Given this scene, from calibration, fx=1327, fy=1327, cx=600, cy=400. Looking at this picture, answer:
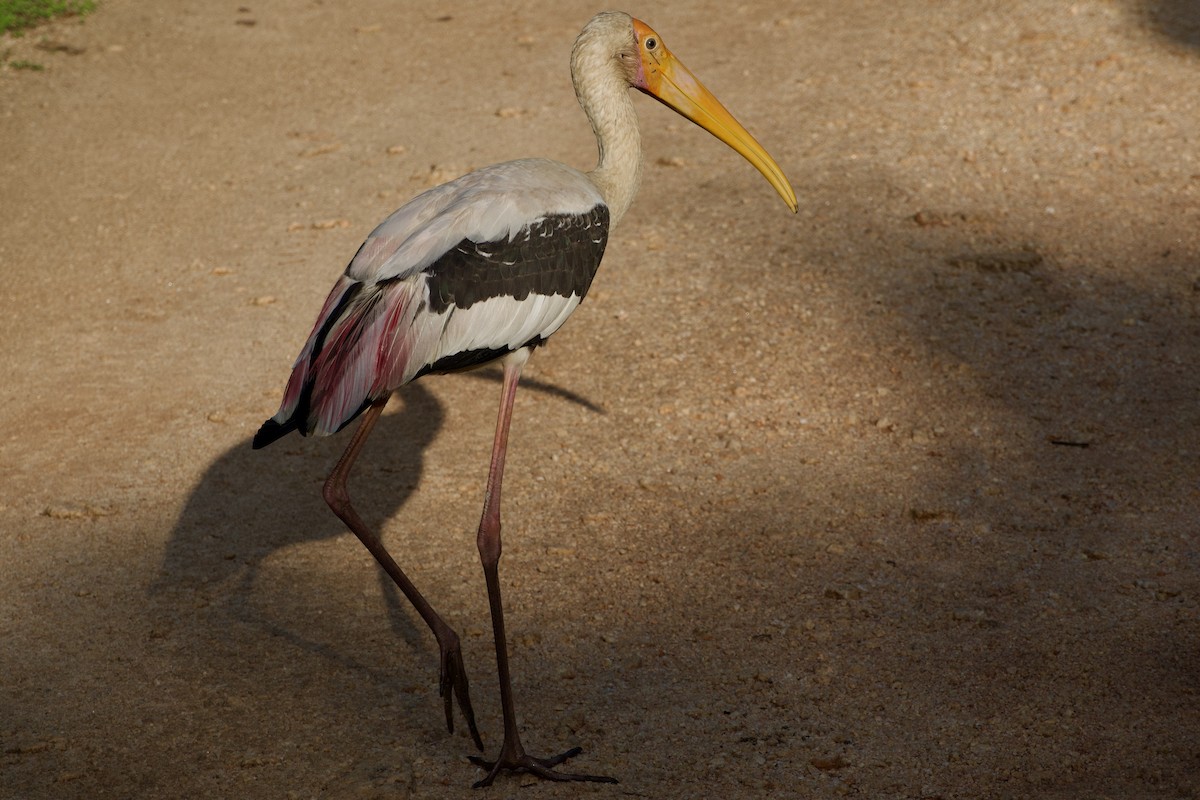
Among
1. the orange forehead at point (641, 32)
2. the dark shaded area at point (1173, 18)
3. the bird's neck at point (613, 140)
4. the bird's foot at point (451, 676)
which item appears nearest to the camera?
the bird's foot at point (451, 676)

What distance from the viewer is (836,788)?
3594mm

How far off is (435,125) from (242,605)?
463 cm

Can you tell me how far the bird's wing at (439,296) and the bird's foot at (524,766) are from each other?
1077mm

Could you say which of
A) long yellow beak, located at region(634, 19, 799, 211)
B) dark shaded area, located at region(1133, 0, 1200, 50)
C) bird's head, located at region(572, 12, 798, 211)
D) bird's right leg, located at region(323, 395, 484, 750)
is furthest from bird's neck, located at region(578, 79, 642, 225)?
dark shaded area, located at region(1133, 0, 1200, 50)

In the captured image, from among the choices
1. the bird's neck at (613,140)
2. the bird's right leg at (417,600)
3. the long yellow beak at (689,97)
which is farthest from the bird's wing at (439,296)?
the long yellow beak at (689,97)

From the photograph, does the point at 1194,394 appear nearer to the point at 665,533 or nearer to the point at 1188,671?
the point at 1188,671

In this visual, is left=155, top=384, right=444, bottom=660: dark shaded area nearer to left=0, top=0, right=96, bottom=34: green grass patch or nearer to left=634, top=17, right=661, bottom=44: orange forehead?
left=634, top=17, right=661, bottom=44: orange forehead

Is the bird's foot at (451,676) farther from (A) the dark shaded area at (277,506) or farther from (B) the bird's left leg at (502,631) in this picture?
(A) the dark shaded area at (277,506)

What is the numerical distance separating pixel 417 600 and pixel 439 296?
916 mm

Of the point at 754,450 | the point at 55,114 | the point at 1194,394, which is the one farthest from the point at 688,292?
the point at 55,114

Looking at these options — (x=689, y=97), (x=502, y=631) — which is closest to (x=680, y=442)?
(x=689, y=97)

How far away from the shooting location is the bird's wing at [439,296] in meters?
3.96

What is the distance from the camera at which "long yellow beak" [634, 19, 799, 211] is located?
15.0 feet

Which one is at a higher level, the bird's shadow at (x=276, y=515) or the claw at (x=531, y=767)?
the claw at (x=531, y=767)
